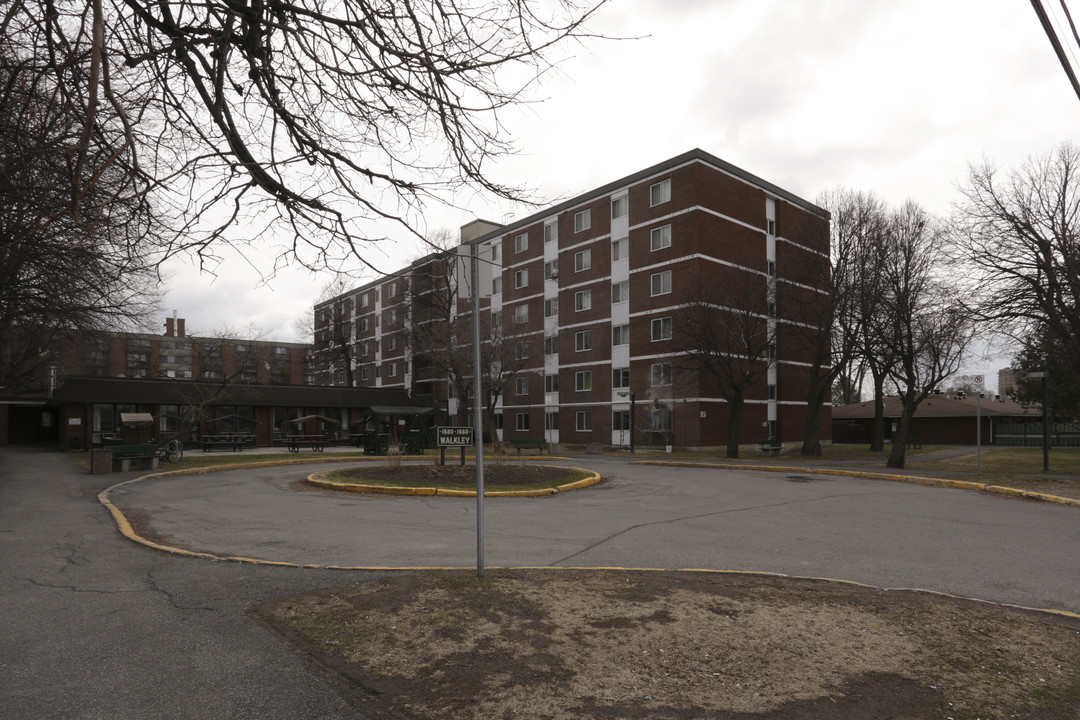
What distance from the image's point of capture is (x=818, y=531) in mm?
11008

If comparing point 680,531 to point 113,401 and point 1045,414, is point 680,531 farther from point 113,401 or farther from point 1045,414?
point 113,401

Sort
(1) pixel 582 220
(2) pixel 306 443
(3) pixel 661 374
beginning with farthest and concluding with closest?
1. (1) pixel 582 220
2. (3) pixel 661 374
3. (2) pixel 306 443

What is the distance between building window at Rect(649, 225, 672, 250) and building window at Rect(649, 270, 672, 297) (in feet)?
5.65

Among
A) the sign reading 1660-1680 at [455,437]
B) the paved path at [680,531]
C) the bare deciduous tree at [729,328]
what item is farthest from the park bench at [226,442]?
the sign reading 1660-1680 at [455,437]

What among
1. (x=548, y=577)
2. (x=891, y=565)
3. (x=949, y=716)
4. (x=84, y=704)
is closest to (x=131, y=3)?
(x=84, y=704)

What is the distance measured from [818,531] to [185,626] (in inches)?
370

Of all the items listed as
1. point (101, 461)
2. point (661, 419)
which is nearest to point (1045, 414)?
point (661, 419)

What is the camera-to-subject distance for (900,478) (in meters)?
21.0

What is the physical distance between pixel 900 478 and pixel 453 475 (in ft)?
46.2

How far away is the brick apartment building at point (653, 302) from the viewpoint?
1453 inches

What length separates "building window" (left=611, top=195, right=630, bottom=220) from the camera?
147 feet

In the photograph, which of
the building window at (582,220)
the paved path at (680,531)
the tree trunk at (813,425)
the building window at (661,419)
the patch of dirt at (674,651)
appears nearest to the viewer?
the patch of dirt at (674,651)

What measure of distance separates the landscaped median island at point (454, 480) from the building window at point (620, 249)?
2572 cm

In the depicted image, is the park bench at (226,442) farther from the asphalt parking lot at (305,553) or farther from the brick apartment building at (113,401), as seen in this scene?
the asphalt parking lot at (305,553)
